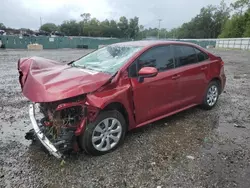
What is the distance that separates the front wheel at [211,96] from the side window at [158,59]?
142 cm

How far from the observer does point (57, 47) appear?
29.0 m

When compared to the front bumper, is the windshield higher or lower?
higher

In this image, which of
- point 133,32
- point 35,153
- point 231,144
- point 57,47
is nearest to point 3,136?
point 35,153

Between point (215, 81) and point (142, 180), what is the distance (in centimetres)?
332

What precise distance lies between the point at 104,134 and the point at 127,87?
761 millimetres

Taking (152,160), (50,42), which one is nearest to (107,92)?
(152,160)

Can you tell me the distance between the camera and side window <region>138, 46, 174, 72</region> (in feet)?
12.0

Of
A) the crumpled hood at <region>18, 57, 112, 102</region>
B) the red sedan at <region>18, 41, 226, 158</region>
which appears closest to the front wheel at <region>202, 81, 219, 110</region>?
the red sedan at <region>18, 41, 226, 158</region>

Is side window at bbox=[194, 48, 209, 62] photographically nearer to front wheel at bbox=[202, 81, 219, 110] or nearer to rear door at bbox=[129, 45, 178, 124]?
front wheel at bbox=[202, 81, 219, 110]

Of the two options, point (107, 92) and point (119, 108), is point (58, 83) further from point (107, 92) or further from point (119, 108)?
point (119, 108)

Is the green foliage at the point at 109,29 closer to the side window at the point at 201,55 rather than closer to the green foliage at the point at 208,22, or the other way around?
the green foliage at the point at 208,22

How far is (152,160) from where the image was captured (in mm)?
3133

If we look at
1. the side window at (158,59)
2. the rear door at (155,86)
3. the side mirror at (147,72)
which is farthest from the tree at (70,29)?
the side mirror at (147,72)

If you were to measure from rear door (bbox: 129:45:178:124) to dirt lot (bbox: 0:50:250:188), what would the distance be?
0.44 m
